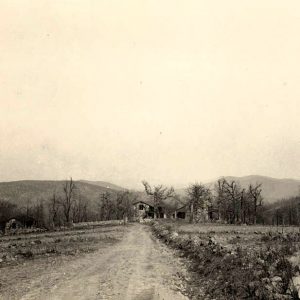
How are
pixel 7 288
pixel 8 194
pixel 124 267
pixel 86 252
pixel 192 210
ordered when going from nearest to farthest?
1. pixel 7 288
2. pixel 124 267
3. pixel 86 252
4. pixel 192 210
5. pixel 8 194

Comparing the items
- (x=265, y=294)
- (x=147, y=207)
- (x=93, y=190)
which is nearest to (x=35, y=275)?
(x=265, y=294)

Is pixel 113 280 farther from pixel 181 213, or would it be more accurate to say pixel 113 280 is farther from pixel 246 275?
pixel 181 213

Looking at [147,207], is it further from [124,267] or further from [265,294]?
[265,294]

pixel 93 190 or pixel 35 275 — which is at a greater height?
pixel 93 190

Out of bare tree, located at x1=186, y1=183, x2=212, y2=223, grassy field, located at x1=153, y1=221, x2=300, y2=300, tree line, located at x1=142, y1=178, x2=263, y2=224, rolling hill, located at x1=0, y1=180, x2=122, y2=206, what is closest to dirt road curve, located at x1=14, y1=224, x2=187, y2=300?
grassy field, located at x1=153, y1=221, x2=300, y2=300

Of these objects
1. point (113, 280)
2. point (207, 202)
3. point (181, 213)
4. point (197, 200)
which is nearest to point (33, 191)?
point (181, 213)

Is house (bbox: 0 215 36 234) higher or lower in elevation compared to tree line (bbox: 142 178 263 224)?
lower

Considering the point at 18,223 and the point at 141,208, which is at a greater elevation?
the point at 141,208

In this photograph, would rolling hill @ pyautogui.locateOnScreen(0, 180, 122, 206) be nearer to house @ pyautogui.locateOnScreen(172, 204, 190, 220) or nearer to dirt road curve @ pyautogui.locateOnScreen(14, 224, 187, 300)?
house @ pyautogui.locateOnScreen(172, 204, 190, 220)
